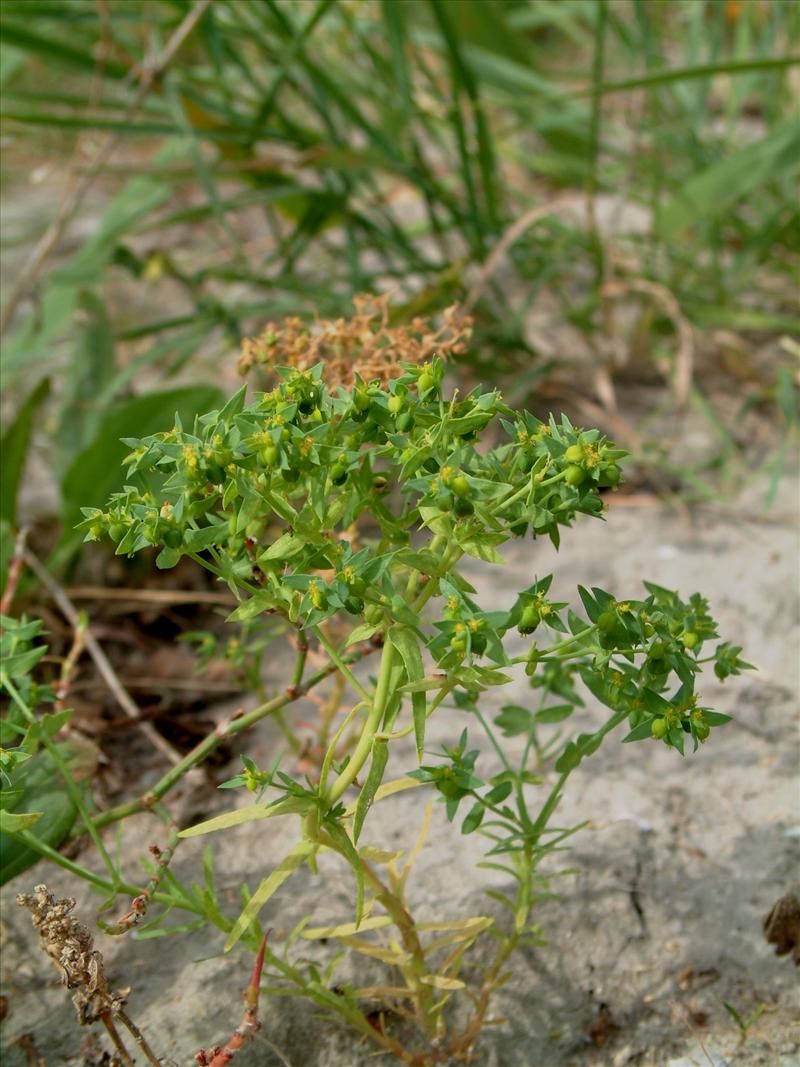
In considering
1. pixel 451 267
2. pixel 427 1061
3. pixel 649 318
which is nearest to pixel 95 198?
pixel 451 267

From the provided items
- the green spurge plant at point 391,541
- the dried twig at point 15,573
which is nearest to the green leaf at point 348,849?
the green spurge plant at point 391,541

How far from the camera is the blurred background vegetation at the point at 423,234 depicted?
1.85 m

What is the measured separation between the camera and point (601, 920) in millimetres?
1216

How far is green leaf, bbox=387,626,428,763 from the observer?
0.84 meters

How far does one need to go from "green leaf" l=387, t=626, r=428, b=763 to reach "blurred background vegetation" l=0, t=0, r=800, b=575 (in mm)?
909

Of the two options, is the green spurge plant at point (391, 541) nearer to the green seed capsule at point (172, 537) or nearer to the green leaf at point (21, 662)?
the green seed capsule at point (172, 537)

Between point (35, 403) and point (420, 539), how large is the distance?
61 centimetres

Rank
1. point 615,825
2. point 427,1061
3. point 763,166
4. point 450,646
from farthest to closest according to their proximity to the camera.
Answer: point 763,166
point 615,825
point 427,1061
point 450,646

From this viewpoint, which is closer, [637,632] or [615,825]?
[637,632]

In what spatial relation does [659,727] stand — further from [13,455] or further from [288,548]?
[13,455]

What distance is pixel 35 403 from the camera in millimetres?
1709

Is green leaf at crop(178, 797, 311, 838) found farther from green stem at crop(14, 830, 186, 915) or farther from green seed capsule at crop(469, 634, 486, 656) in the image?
green seed capsule at crop(469, 634, 486, 656)

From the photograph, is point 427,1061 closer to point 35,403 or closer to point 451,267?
point 35,403

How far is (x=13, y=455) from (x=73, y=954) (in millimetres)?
949
